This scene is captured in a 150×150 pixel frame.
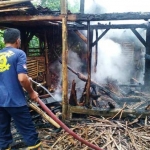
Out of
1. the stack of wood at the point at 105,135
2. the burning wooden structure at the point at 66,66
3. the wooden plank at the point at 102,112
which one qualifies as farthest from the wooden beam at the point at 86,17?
the stack of wood at the point at 105,135

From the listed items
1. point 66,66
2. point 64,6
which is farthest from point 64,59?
point 64,6

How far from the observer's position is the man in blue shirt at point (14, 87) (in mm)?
3730

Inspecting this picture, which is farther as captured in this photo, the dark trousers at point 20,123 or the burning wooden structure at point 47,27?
the burning wooden structure at point 47,27

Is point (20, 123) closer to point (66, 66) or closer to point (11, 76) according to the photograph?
point (11, 76)

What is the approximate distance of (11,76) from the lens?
149 inches

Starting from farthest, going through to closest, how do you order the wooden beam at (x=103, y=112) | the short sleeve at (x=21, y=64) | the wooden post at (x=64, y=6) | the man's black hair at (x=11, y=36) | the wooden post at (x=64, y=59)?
1. the wooden beam at (x=103, y=112)
2. the wooden post at (x=64, y=59)
3. the wooden post at (x=64, y=6)
4. the man's black hair at (x=11, y=36)
5. the short sleeve at (x=21, y=64)

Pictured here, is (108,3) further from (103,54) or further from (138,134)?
(138,134)

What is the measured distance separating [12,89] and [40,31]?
681 centimetres

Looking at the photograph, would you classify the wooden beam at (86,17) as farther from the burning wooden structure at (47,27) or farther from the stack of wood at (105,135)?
the stack of wood at (105,135)

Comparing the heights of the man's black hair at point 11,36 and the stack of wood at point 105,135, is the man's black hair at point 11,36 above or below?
above

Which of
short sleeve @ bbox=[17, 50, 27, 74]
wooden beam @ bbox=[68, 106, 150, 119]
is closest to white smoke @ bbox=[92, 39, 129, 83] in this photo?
wooden beam @ bbox=[68, 106, 150, 119]

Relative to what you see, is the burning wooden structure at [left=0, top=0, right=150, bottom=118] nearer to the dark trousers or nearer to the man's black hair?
the man's black hair

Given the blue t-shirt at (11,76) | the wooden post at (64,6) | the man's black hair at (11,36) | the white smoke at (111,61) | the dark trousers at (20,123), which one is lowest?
the white smoke at (111,61)

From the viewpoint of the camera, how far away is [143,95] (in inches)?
373
